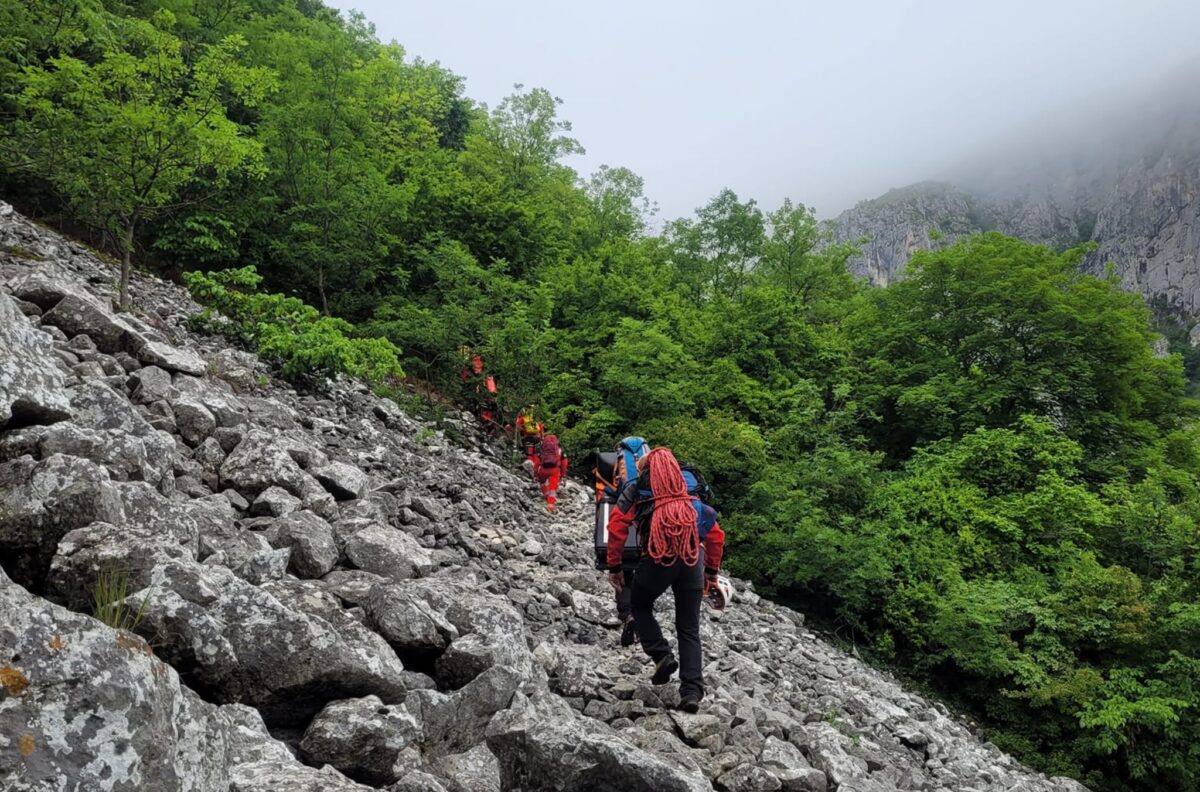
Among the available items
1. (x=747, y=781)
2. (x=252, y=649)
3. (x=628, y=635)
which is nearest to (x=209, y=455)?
(x=252, y=649)

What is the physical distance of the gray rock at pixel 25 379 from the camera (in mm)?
4062

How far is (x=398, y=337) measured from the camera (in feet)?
57.6

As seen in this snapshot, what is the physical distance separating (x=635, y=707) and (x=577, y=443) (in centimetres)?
1179

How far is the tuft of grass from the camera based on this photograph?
2.94m

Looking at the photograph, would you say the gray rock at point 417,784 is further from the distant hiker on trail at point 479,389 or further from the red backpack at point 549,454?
the distant hiker on trail at point 479,389

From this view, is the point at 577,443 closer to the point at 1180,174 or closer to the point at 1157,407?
the point at 1157,407

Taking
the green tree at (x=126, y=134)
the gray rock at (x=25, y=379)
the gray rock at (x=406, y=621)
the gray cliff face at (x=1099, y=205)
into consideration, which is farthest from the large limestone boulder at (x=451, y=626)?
the gray cliff face at (x=1099, y=205)

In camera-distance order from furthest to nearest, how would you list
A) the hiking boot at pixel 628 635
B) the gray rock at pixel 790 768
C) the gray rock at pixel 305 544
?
the hiking boot at pixel 628 635 < the gray rock at pixel 305 544 < the gray rock at pixel 790 768

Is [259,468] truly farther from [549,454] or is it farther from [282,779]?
[549,454]

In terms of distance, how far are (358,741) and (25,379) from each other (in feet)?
10.7

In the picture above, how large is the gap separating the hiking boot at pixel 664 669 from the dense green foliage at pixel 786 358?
826cm

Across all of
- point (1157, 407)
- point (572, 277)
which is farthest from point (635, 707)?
point (1157, 407)

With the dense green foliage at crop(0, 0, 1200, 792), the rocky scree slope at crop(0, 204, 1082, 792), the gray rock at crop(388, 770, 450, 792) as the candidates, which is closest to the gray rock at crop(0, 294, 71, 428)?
the rocky scree slope at crop(0, 204, 1082, 792)

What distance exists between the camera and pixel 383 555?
18.0ft
